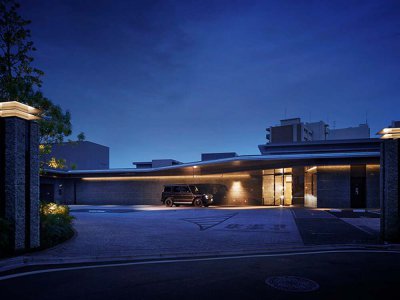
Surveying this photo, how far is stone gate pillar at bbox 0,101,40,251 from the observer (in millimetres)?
8734

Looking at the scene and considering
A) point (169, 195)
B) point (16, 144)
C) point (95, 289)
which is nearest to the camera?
point (95, 289)

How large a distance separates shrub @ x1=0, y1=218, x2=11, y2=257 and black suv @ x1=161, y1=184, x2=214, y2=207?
22.9 m

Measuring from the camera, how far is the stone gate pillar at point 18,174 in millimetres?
8734

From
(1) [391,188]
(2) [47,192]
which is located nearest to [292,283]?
(1) [391,188]

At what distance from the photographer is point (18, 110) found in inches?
349

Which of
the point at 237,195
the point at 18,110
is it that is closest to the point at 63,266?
the point at 18,110

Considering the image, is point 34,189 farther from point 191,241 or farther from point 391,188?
point 391,188

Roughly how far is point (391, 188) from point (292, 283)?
656 centimetres

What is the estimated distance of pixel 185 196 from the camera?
102 feet

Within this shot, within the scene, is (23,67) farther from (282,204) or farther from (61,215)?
(282,204)

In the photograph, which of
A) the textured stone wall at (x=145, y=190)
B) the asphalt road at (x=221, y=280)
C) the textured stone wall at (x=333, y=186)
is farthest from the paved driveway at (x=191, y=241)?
the textured stone wall at (x=145, y=190)

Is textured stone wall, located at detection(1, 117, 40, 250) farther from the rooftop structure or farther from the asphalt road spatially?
the rooftop structure

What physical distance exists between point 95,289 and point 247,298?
9.02ft

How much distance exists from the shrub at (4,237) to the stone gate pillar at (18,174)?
118mm
